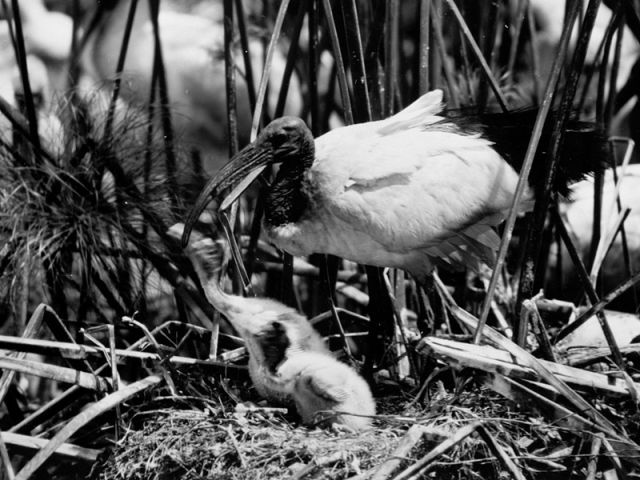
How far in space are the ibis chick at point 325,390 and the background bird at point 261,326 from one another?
0.04 m

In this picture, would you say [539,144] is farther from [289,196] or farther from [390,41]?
[289,196]

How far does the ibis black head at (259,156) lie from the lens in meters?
3.22

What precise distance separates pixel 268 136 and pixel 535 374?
49.1 inches

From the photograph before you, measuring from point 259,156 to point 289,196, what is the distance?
0.61 ft

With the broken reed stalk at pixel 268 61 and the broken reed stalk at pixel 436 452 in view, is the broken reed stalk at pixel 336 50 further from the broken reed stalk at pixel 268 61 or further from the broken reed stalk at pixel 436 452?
the broken reed stalk at pixel 436 452

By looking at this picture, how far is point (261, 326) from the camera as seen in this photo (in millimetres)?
2900

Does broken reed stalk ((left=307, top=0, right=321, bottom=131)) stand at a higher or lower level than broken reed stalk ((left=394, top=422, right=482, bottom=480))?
higher

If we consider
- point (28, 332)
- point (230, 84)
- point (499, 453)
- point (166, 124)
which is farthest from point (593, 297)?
point (166, 124)

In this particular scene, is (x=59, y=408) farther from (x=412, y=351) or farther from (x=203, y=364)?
(x=412, y=351)

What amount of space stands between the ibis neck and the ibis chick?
1.94ft

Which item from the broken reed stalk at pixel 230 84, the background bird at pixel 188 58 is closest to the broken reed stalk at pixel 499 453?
the broken reed stalk at pixel 230 84

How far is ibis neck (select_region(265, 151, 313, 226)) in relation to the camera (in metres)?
3.35

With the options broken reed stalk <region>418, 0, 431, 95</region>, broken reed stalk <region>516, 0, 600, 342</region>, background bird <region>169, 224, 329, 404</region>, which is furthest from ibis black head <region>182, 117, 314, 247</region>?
broken reed stalk <region>516, 0, 600, 342</region>

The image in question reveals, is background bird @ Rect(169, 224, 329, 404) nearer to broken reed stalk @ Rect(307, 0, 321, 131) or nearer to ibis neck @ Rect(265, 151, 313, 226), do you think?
ibis neck @ Rect(265, 151, 313, 226)
